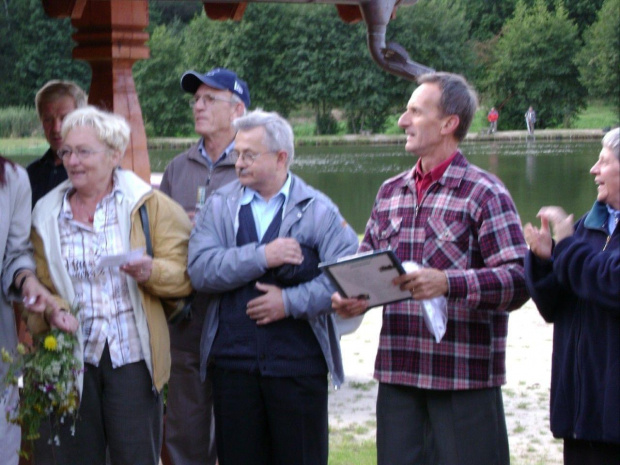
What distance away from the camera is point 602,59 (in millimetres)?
43688

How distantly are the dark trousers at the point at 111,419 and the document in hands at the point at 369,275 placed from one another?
740mm

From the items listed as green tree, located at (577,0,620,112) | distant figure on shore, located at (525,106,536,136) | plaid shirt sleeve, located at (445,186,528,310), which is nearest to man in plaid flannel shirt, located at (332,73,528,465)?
plaid shirt sleeve, located at (445,186,528,310)

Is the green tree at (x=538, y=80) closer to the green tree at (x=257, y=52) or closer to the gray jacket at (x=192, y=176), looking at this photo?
the green tree at (x=257, y=52)

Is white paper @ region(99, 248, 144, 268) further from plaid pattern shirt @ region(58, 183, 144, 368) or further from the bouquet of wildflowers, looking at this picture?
the bouquet of wildflowers

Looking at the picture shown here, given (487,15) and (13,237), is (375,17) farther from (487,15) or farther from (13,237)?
(487,15)

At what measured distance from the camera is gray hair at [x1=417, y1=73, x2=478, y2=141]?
2.85 m

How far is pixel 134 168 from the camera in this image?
5.06 meters

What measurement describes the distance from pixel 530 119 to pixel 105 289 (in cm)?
4351

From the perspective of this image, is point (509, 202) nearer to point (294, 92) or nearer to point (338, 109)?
point (294, 92)

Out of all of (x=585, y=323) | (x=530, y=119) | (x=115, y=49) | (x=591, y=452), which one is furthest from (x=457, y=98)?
(x=530, y=119)

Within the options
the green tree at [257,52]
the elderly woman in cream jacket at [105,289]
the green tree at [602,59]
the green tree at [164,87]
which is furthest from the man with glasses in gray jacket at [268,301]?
the green tree at [602,59]

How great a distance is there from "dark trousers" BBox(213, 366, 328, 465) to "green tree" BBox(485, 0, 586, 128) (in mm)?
45023

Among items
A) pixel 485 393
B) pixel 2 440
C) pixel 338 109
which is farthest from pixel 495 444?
pixel 338 109

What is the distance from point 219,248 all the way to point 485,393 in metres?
0.97
